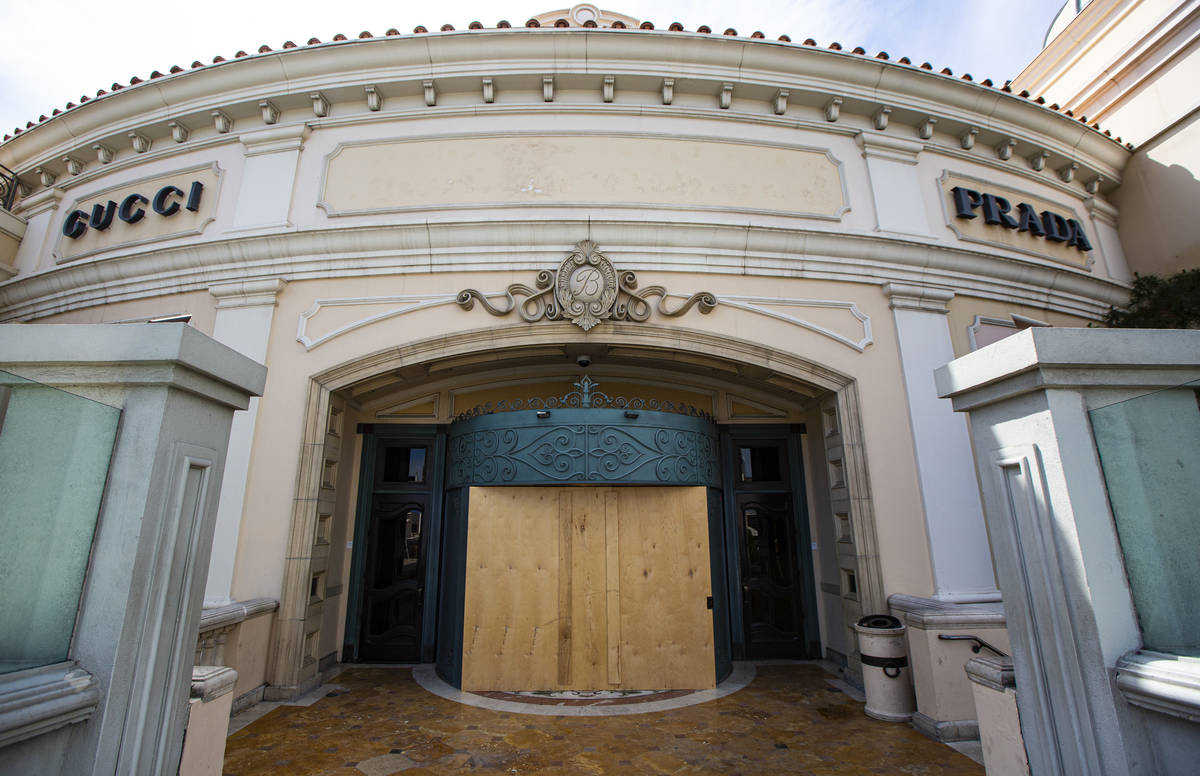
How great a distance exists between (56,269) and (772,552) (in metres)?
10.9

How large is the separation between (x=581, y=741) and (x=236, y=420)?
4.98 m

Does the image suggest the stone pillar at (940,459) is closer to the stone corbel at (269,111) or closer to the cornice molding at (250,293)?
the cornice molding at (250,293)

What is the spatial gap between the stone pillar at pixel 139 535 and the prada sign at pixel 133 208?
6.42 meters

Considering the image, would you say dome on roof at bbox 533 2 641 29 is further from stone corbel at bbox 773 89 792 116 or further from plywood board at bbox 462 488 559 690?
plywood board at bbox 462 488 559 690

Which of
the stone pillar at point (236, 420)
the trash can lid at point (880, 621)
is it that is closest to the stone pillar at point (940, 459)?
the trash can lid at point (880, 621)

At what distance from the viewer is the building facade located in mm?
5969

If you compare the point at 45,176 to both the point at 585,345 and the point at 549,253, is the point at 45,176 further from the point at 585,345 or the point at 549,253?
the point at 585,345

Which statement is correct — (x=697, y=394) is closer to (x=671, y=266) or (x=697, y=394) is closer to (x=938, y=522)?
(x=671, y=266)

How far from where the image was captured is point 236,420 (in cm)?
607

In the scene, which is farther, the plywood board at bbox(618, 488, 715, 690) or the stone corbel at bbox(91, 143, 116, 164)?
the stone corbel at bbox(91, 143, 116, 164)

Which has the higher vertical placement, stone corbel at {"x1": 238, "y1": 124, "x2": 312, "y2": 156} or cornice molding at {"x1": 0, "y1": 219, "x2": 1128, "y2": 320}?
stone corbel at {"x1": 238, "y1": 124, "x2": 312, "y2": 156}

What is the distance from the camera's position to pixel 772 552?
7.64 m

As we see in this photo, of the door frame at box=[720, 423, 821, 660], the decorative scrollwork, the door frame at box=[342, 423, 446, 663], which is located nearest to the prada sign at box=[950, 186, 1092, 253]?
the door frame at box=[720, 423, 821, 660]

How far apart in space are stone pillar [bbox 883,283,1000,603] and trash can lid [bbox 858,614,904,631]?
664mm
